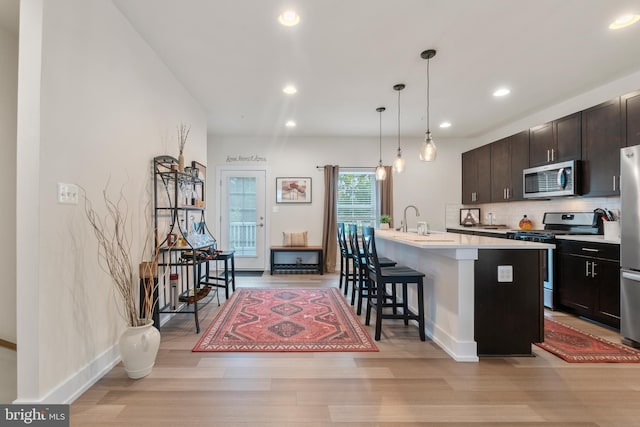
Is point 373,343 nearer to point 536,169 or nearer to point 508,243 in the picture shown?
point 508,243

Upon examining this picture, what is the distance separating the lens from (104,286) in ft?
6.98

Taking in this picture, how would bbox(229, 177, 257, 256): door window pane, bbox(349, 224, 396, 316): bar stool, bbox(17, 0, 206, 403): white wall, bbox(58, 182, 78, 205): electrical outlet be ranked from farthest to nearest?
bbox(229, 177, 257, 256): door window pane
bbox(349, 224, 396, 316): bar stool
bbox(58, 182, 78, 205): electrical outlet
bbox(17, 0, 206, 403): white wall

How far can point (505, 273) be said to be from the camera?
7.66 feet

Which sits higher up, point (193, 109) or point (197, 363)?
point (193, 109)

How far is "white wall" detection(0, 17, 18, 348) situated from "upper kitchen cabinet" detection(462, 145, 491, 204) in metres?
6.14

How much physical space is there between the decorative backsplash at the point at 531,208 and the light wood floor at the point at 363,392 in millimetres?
2258

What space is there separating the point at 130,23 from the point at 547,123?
16.4ft

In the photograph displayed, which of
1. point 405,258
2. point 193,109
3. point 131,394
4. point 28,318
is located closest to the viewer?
point 28,318

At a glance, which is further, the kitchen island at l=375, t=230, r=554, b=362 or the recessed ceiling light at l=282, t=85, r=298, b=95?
the recessed ceiling light at l=282, t=85, r=298, b=95

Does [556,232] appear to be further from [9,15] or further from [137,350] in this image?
[9,15]

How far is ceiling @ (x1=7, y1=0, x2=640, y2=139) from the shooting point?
7.47ft

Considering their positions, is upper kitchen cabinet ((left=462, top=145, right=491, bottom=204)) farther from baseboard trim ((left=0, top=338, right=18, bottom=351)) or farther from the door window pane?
baseboard trim ((left=0, top=338, right=18, bottom=351))

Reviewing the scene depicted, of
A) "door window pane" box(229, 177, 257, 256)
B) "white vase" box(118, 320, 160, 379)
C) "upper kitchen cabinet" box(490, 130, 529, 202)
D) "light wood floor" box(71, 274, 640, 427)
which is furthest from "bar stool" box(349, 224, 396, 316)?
"door window pane" box(229, 177, 257, 256)

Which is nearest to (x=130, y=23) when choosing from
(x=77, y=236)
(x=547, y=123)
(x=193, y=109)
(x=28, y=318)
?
(x=193, y=109)
